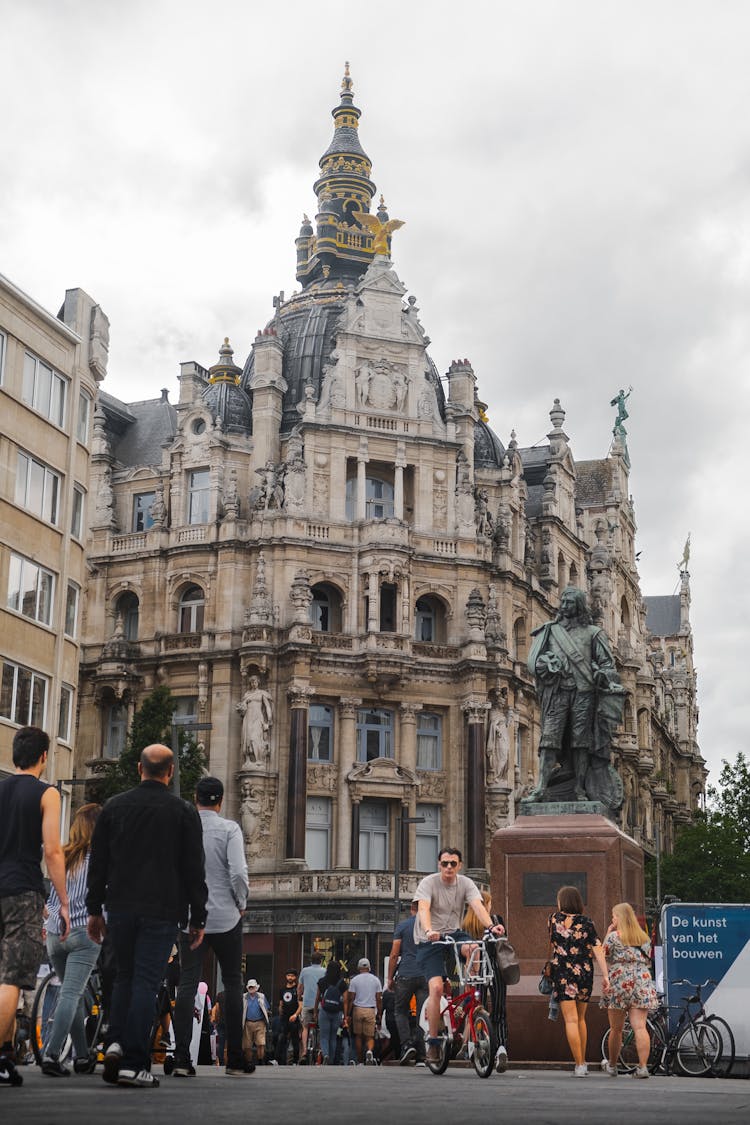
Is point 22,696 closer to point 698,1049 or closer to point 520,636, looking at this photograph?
point 698,1049

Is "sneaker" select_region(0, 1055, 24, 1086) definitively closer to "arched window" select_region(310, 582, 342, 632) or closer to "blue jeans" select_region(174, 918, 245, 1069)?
"blue jeans" select_region(174, 918, 245, 1069)

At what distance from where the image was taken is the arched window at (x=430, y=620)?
196ft

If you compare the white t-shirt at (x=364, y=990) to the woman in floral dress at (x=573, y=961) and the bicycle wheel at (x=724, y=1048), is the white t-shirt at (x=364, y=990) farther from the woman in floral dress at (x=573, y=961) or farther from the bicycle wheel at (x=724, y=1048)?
the woman in floral dress at (x=573, y=961)

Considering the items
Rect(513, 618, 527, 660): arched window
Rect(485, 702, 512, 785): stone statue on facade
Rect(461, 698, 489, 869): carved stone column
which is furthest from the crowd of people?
Rect(513, 618, 527, 660): arched window

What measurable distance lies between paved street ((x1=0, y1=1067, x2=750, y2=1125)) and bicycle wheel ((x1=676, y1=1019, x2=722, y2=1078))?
5135mm

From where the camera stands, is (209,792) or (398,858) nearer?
(209,792)

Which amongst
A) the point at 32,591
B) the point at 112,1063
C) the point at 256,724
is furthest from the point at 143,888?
the point at 256,724

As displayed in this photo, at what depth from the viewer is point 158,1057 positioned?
1411 cm

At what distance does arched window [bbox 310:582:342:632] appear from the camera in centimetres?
5862

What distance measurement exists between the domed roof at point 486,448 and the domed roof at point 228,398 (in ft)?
32.0

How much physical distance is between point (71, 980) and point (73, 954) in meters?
0.24

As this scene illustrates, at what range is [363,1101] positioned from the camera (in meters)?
9.16

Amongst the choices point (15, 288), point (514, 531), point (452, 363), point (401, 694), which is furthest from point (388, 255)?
point (15, 288)

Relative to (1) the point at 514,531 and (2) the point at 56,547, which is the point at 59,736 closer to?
(2) the point at 56,547
